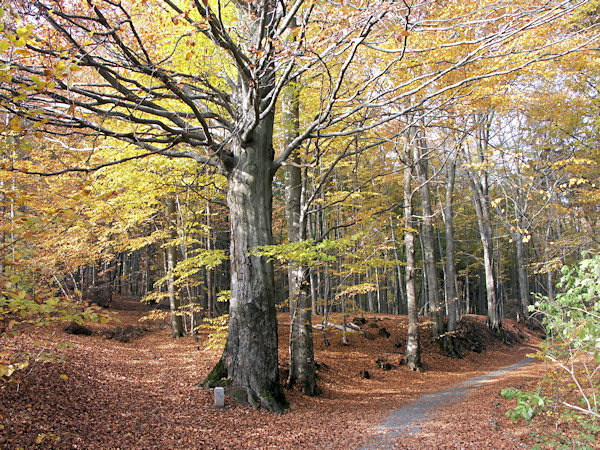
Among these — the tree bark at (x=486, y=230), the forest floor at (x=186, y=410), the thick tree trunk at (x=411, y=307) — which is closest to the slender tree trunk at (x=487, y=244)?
the tree bark at (x=486, y=230)

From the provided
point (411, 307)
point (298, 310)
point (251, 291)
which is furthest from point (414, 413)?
point (411, 307)

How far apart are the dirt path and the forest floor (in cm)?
10

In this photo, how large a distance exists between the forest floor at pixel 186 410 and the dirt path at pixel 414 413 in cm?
10

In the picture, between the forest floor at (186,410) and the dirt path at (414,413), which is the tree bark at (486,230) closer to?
the dirt path at (414,413)

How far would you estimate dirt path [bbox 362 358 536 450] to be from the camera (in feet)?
18.3

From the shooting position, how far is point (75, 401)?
5160 millimetres

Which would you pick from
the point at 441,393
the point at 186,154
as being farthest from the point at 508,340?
the point at 186,154

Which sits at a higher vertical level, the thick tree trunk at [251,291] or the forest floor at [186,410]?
the thick tree trunk at [251,291]

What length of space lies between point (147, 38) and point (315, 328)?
11.9 meters

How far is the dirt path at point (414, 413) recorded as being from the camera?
18.3 ft

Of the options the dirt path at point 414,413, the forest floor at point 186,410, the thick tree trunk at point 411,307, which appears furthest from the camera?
the thick tree trunk at point 411,307

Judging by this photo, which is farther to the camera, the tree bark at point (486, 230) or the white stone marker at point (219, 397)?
the tree bark at point (486, 230)

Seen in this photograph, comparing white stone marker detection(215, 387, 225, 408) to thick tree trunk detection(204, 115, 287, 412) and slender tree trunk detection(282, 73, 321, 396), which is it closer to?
thick tree trunk detection(204, 115, 287, 412)

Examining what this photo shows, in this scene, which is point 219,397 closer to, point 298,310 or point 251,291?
point 251,291
